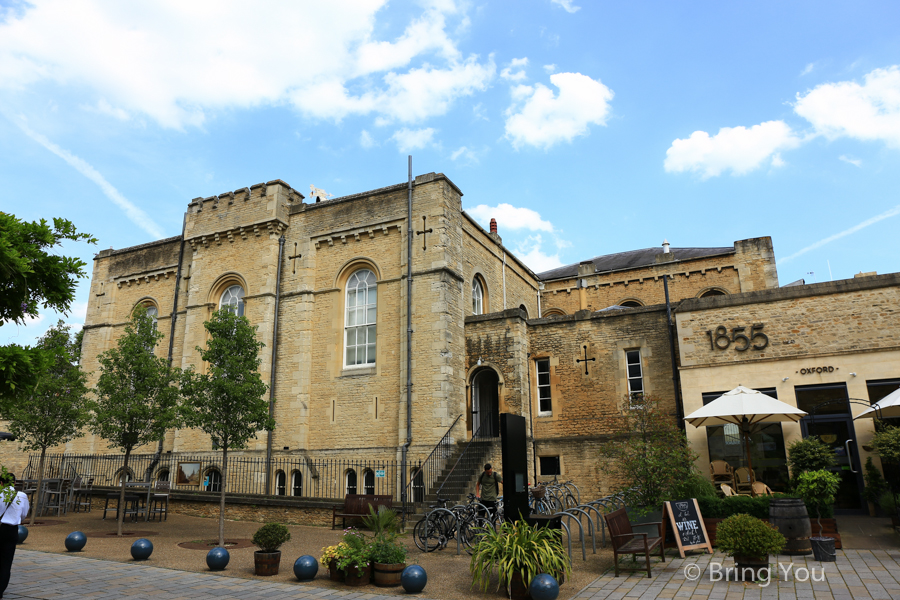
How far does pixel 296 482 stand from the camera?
18.1 meters

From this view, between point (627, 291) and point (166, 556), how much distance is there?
67.8ft

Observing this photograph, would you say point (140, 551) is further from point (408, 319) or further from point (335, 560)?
point (408, 319)

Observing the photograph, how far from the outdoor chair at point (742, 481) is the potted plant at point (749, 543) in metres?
5.01

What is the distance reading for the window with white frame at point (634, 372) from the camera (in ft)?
55.4

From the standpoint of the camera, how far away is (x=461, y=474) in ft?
50.4

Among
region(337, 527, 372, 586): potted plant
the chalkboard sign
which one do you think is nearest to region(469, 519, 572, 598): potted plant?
region(337, 527, 372, 586): potted plant

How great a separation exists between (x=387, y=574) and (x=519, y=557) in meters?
1.98

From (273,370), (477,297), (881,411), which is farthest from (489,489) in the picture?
(273,370)

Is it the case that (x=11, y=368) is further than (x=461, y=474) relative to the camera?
No

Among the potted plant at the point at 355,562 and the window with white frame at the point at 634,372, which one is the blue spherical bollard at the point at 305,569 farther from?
the window with white frame at the point at 634,372

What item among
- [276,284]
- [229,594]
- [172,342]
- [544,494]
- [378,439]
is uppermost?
[276,284]

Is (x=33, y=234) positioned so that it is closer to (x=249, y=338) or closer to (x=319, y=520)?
(x=249, y=338)

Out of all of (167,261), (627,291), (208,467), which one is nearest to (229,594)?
(208,467)

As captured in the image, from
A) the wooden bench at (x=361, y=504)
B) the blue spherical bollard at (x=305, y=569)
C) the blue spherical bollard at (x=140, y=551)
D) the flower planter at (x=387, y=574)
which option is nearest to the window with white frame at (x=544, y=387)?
the wooden bench at (x=361, y=504)
